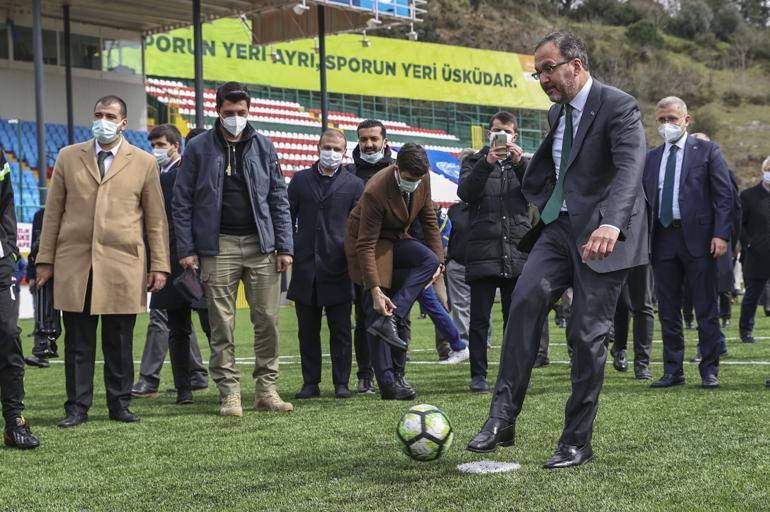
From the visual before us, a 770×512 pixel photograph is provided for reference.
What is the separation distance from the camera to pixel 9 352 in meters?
5.62

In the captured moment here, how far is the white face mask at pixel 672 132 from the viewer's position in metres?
7.50

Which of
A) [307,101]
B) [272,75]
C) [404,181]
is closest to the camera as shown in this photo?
[404,181]

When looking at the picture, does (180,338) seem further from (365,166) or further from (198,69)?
(198,69)

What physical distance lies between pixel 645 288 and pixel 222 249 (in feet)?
11.9

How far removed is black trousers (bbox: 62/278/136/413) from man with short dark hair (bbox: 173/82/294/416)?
548 millimetres

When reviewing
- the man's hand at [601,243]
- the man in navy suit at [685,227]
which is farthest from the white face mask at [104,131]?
the man in navy suit at [685,227]

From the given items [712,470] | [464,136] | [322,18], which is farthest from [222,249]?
[464,136]

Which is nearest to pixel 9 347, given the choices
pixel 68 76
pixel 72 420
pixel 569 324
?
pixel 72 420

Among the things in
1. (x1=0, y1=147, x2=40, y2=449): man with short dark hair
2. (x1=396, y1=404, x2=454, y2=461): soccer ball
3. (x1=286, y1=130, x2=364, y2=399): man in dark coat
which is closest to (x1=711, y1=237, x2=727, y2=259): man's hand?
(x1=286, y1=130, x2=364, y2=399): man in dark coat

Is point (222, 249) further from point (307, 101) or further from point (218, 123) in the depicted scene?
point (307, 101)

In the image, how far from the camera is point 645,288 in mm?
8453

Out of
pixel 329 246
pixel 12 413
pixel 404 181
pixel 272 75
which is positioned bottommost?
pixel 12 413

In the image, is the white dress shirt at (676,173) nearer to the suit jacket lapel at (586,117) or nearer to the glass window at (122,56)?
the suit jacket lapel at (586,117)

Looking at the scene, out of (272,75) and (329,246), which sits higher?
(272,75)
